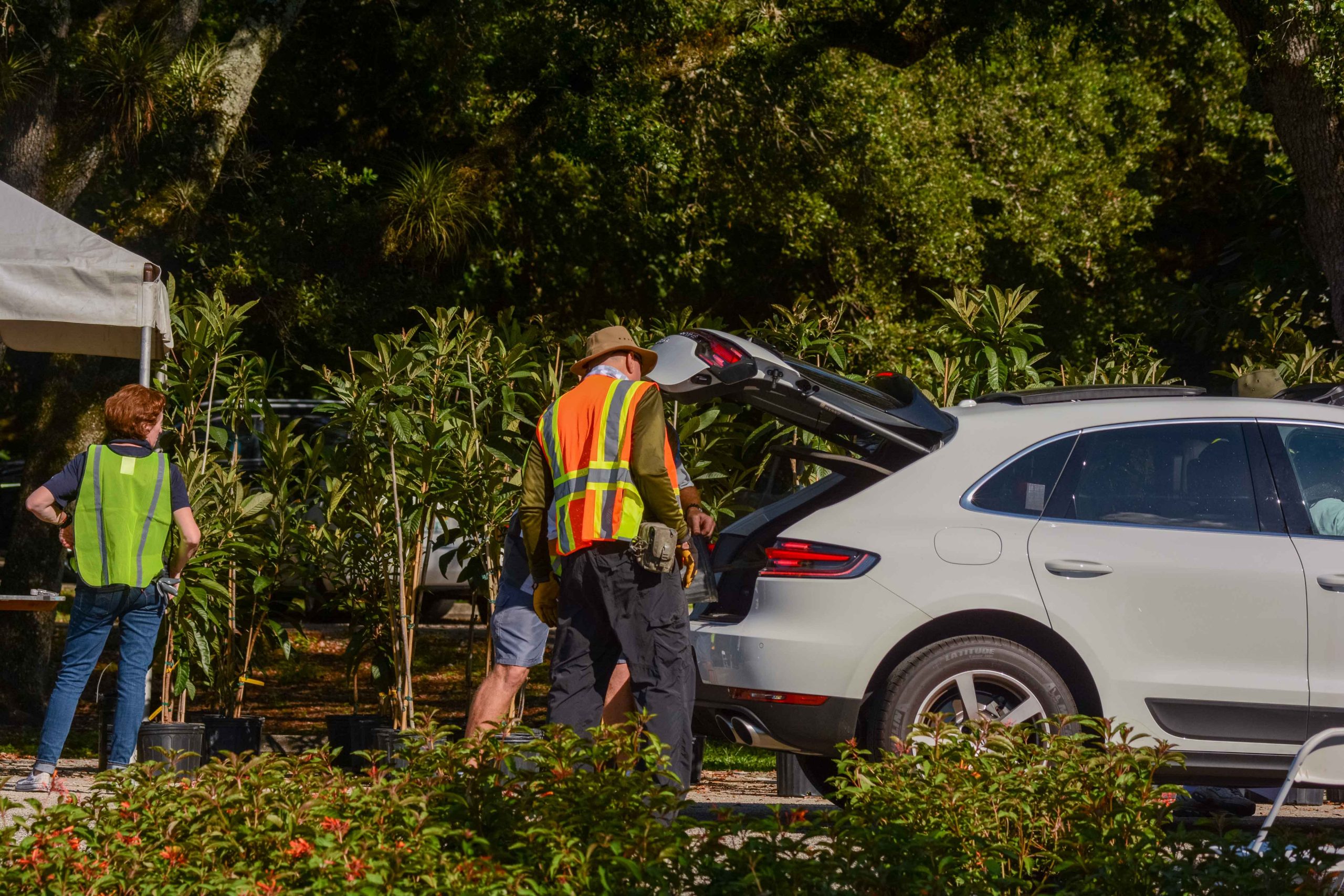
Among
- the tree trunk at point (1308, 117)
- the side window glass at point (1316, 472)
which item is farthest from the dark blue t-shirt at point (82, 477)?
the tree trunk at point (1308, 117)

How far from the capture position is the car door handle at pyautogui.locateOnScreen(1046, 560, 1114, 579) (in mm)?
5473

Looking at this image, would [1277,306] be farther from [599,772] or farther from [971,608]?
[599,772]

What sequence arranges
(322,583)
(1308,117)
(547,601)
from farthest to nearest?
1. (322,583)
2. (1308,117)
3. (547,601)

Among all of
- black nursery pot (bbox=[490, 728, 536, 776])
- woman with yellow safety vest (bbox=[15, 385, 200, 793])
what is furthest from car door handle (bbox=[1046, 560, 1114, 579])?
woman with yellow safety vest (bbox=[15, 385, 200, 793])

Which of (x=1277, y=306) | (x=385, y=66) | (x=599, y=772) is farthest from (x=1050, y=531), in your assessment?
(x=385, y=66)

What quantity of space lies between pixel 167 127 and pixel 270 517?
4.75 meters

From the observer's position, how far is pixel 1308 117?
31.8 ft

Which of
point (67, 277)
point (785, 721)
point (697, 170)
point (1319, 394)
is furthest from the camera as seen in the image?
point (697, 170)

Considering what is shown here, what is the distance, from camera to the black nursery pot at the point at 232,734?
24.2 ft

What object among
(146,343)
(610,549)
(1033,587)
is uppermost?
(146,343)

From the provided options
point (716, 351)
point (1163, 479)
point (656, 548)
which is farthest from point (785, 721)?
point (1163, 479)

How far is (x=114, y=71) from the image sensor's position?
978 centimetres

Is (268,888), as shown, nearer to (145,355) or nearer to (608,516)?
(608,516)

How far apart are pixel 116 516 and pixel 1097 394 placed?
4212mm
